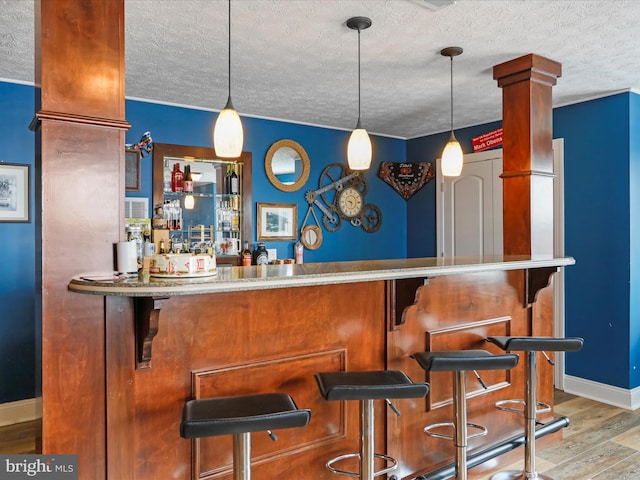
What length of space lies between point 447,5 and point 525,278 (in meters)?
1.63

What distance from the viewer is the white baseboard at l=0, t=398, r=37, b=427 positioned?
3.44 metres

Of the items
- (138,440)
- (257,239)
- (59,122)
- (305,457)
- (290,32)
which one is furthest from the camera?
(257,239)

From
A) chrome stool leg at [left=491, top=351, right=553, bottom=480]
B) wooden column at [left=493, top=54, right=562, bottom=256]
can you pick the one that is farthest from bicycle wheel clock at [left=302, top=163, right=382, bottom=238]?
chrome stool leg at [left=491, top=351, right=553, bottom=480]

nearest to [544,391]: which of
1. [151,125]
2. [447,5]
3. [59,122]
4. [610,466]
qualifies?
[610,466]

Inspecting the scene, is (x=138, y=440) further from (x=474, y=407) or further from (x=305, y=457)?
(x=474, y=407)

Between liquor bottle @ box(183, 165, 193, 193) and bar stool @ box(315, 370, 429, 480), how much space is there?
264cm

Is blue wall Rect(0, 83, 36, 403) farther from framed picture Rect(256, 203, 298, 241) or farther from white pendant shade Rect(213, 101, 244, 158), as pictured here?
white pendant shade Rect(213, 101, 244, 158)

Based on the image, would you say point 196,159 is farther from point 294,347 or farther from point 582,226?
point 582,226

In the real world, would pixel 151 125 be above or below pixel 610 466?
above

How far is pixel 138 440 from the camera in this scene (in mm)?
1771

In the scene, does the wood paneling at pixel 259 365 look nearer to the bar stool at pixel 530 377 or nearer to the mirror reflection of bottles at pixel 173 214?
the bar stool at pixel 530 377

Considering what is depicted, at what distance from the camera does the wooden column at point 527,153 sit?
3.10 metres

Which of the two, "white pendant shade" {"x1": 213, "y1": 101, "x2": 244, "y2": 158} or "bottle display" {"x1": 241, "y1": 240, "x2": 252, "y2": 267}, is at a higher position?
"white pendant shade" {"x1": 213, "y1": 101, "x2": 244, "y2": 158}

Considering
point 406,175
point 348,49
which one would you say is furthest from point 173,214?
point 406,175
